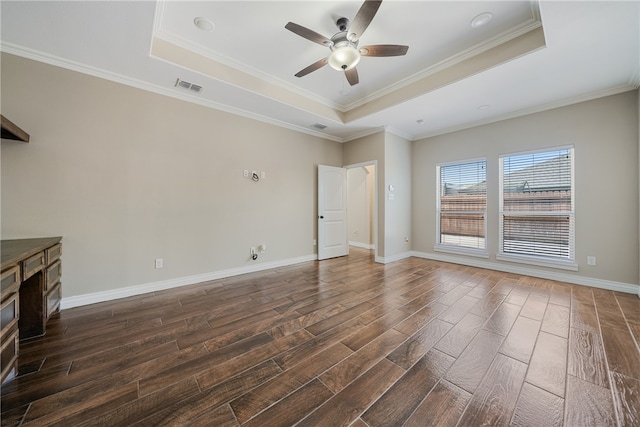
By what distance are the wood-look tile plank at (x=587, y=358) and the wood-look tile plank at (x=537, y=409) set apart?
1.34 ft

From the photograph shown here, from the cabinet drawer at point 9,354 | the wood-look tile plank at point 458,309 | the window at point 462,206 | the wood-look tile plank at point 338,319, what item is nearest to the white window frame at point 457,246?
the window at point 462,206

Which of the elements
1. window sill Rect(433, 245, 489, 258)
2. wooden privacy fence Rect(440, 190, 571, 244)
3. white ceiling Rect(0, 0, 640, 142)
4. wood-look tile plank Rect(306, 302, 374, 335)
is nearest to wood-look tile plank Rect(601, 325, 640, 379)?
wood-look tile plank Rect(306, 302, 374, 335)

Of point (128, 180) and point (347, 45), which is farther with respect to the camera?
point (128, 180)

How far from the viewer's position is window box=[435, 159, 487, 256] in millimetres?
4539

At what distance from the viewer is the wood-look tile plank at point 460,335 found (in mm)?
1887


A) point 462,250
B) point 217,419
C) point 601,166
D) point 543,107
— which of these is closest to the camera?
point 217,419

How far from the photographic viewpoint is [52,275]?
2.26 m

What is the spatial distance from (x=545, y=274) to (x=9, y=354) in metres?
6.07

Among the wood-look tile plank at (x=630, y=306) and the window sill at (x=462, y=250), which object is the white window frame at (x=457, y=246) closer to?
the window sill at (x=462, y=250)

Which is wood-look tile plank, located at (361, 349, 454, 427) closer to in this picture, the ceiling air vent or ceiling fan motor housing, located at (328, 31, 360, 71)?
ceiling fan motor housing, located at (328, 31, 360, 71)

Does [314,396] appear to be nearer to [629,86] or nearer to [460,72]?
[460,72]

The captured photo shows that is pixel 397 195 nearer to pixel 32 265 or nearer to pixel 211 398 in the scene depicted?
pixel 211 398

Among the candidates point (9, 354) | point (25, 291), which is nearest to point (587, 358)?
point (9, 354)

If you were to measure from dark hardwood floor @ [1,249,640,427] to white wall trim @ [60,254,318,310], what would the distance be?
146 millimetres
